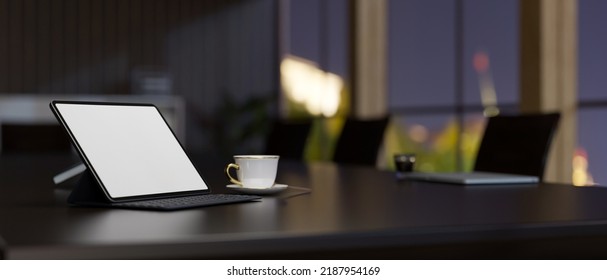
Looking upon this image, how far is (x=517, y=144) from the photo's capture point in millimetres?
2896

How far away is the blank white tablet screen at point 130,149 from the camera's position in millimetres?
1358

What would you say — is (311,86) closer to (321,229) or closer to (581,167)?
(581,167)

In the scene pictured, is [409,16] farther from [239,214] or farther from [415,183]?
[239,214]

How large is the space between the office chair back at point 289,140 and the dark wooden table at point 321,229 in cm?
285

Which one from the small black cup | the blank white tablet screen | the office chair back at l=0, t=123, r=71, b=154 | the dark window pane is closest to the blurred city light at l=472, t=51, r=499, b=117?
the dark window pane

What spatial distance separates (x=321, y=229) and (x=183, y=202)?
35 cm

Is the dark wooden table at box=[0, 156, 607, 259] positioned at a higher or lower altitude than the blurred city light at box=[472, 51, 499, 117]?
lower

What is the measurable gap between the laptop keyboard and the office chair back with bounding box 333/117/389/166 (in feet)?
7.69

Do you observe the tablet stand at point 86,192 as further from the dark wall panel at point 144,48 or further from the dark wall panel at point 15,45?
the dark wall panel at point 15,45

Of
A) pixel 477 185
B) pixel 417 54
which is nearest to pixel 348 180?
pixel 477 185

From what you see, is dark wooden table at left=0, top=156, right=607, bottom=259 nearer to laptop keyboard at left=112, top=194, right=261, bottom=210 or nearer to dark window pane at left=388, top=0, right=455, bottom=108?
laptop keyboard at left=112, top=194, right=261, bottom=210

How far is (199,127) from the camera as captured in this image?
910 cm

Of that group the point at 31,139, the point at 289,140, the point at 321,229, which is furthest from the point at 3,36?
the point at 321,229

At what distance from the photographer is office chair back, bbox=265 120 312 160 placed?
438 cm
